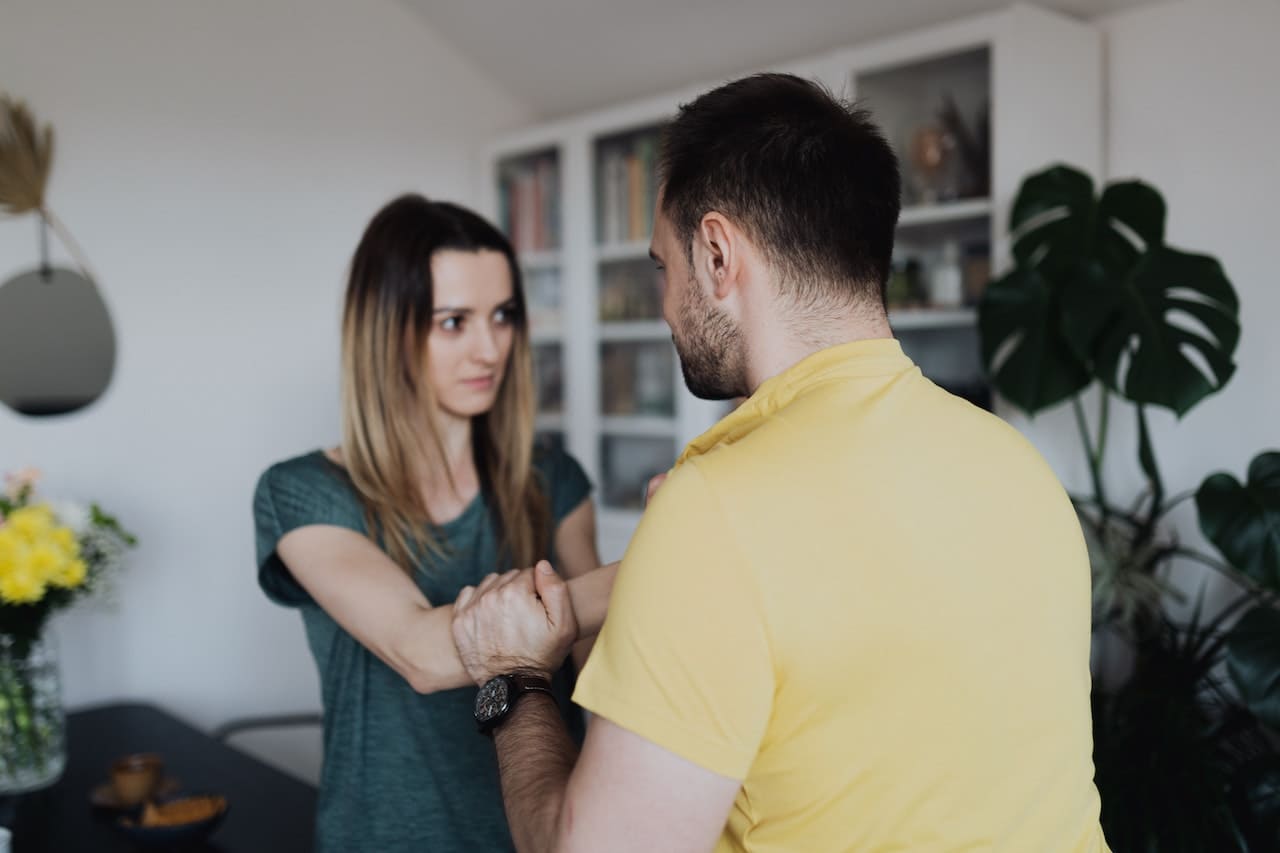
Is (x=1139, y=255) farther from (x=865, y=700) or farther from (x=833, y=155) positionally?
(x=865, y=700)

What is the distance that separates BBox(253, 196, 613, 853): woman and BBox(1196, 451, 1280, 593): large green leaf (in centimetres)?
116

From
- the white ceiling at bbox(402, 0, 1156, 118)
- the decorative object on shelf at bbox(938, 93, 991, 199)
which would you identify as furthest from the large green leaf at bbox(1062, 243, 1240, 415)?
the white ceiling at bbox(402, 0, 1156, 118)

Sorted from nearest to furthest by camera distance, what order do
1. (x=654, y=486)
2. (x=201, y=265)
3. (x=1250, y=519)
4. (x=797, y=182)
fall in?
(x=797, y=182)
(x=654, y=486)
(x=1250, y=519)
(x=201, y=265)

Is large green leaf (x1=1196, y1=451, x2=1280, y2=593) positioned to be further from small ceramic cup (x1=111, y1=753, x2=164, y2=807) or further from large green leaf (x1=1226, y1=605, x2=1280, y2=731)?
small ceramic cup (x1=111, y1=753, x2=164, y2=807)

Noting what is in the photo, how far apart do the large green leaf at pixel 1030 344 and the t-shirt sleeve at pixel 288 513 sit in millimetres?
1515

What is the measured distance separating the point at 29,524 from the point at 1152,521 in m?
2.33

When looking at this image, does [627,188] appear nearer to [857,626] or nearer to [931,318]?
[931,318]

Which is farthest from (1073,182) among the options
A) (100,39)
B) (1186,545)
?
(100,39)

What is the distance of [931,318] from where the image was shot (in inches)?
114

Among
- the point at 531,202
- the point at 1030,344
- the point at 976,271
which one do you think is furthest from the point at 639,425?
the point at 1030,344

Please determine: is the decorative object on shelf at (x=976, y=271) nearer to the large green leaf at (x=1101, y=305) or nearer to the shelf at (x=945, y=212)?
the shelf at (x=945, y=212)

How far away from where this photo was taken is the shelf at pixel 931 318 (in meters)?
2.85

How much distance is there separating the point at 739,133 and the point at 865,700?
1.74ft

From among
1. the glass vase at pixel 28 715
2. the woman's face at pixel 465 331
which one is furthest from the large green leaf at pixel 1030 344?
the glass vase at pixel 28 715
